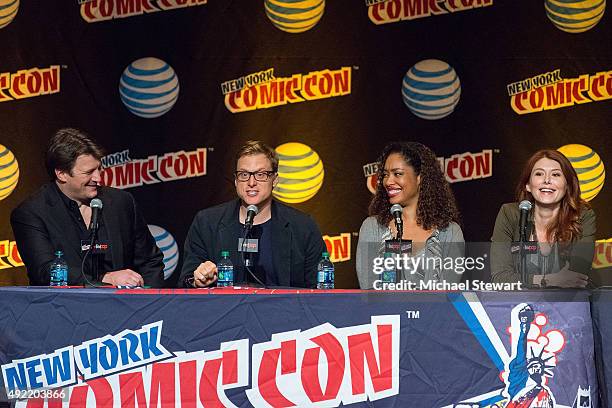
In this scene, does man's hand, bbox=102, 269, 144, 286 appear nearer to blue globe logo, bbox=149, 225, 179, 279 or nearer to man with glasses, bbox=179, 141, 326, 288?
man with glasses, bbox=179, 141, 326, 288

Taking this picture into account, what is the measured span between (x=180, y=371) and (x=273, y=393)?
0.30 meters

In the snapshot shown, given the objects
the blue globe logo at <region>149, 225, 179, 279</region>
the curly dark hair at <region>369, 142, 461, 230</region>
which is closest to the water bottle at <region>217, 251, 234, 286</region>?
the curly dark hair at <region>369, 142, 461, 230</region>

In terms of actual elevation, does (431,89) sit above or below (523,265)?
above

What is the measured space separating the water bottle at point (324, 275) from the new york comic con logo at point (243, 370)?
30.4 inches

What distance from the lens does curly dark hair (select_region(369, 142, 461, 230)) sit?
12.4 ft

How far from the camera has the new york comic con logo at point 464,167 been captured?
5.01 m

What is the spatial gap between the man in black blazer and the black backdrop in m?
1.13

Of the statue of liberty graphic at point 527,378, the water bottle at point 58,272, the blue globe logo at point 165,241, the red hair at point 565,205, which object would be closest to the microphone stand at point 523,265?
the statue of liberty graphic at point 527,378

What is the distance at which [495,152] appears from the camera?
16.4 feet

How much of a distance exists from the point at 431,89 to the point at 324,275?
188cm

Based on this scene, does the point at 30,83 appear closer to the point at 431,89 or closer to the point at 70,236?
the point at 70,236

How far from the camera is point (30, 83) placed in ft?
16.4

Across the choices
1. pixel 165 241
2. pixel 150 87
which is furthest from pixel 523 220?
pixel 150 87

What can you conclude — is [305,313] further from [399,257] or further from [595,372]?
[595,372]
